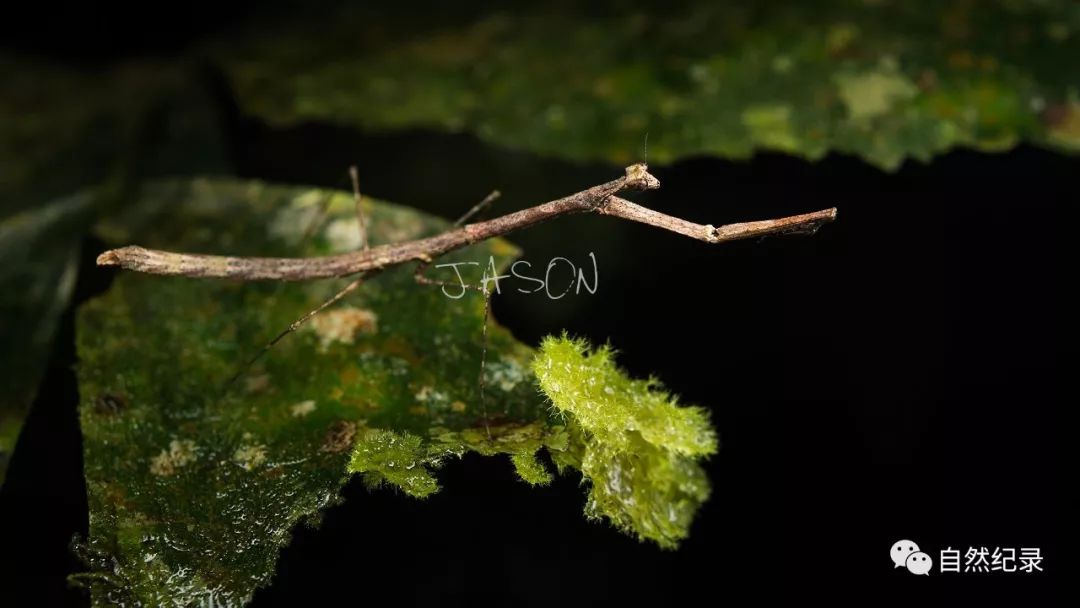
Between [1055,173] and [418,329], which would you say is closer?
[418,329]

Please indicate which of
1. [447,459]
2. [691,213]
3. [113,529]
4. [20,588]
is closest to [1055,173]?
[691,213]

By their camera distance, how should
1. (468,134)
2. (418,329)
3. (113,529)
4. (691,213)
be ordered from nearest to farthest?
(113,529)
(418,329)
(691,213)
(468,134)

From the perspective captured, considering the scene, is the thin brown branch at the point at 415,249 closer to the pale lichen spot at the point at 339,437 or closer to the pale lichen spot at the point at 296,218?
the pale lichen spot at the point at 296,218

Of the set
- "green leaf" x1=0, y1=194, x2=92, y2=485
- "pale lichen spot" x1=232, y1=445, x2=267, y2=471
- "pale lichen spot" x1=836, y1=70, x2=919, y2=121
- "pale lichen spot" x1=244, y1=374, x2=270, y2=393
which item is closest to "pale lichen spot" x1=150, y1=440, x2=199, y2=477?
"pale lichen spot" x1=232, y1=445, x2=267, y2=471

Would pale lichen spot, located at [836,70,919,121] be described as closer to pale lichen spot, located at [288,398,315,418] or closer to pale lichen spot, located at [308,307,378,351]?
pale lichen spot, located at [308,307,378,351]

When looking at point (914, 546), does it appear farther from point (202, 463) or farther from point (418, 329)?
point (202, 463)

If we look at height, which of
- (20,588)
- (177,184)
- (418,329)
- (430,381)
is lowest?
(20,588)

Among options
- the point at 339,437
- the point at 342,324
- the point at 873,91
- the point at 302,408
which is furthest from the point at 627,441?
the point at 873,91

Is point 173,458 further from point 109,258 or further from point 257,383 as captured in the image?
point 109,258
